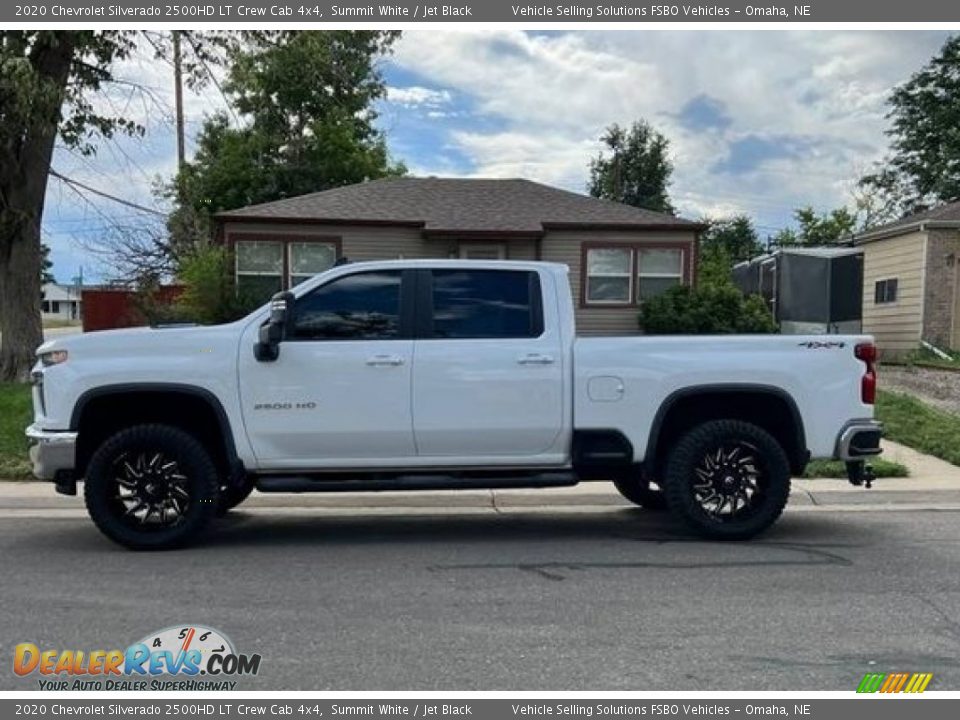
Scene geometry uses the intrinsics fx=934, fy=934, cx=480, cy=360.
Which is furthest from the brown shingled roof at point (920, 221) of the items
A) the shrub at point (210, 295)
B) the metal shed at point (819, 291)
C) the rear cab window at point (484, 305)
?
the rear cab window at point (484, 305)

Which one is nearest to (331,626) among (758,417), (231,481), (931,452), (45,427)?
(231,481)

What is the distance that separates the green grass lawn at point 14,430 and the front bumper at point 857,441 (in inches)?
304

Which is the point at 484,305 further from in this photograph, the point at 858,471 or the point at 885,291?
the point at 885,291

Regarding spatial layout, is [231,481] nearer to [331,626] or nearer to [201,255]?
[331,626]

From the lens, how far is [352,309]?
6.91 metres

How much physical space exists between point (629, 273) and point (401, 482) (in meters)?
16.3

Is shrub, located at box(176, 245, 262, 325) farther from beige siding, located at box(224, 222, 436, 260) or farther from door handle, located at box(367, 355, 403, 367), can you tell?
door handle, located at box(367, 355, 403, 367)

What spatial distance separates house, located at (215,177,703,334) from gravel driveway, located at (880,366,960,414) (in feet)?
18.6

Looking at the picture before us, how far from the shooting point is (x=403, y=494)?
8930mm

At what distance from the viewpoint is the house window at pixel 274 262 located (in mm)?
21562

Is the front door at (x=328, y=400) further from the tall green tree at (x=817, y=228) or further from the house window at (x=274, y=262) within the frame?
the tall green tree at (x=817, y=228)

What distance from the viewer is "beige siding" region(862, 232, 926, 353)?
22734mm

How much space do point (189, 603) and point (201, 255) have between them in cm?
1658

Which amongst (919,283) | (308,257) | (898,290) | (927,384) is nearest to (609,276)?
(308,257)
